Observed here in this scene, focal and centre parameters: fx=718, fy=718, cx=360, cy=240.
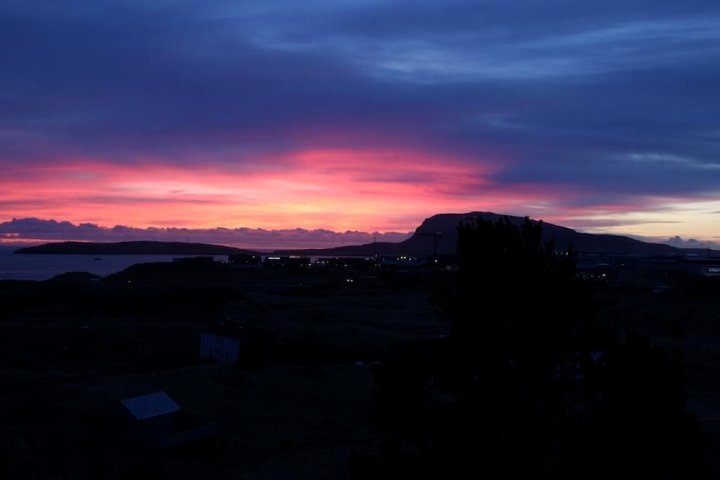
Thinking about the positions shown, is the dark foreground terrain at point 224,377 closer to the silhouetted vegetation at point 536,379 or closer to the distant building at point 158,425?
the distant building at point 158,425

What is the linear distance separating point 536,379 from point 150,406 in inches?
569

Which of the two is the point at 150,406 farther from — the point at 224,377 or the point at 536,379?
the point at 536,379

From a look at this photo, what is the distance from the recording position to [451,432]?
10.5 meters

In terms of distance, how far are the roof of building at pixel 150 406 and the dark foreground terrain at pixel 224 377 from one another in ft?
2.94

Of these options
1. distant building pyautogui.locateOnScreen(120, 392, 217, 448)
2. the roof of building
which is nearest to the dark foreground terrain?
distant building pyautogui.locateOnScreen(120, 392, 217, 448)

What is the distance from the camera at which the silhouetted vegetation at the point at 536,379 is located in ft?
33.9

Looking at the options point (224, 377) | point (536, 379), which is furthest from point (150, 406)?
point (536, 379)

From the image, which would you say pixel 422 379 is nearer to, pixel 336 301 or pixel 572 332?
pixel 572 332

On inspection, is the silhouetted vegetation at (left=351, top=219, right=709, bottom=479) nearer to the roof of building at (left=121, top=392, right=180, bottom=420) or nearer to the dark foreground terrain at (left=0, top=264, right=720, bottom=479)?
the dark foreground terrain at (left=0, top=264, right=720, bottom=479)

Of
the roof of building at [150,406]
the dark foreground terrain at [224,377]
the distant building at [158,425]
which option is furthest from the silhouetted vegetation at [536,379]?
the roof of building at [150,406]

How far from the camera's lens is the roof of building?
2111cm

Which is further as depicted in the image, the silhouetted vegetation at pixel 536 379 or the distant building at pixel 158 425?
the distant building at pixel 158 425

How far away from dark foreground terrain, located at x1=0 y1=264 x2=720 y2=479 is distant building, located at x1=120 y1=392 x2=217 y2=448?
30cm

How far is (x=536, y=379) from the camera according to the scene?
1057cm
